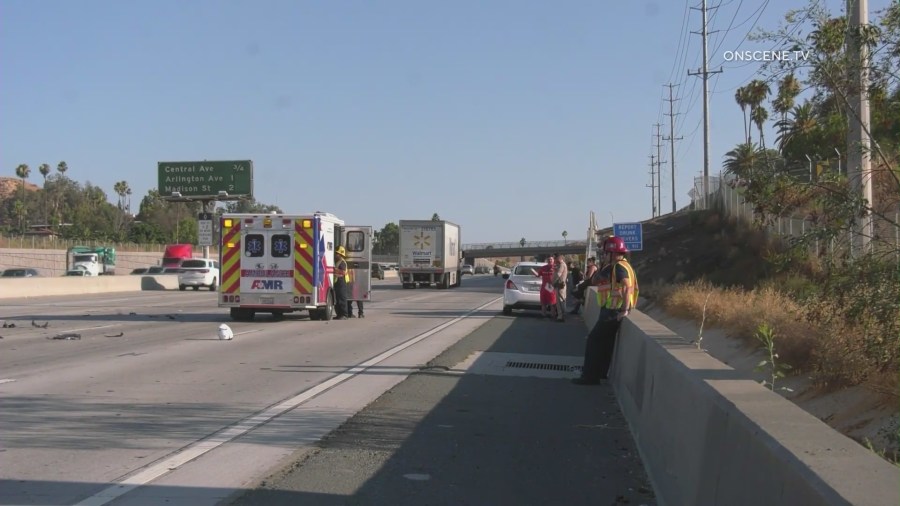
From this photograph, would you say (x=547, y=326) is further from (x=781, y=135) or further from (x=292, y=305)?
(x=781, y=135)

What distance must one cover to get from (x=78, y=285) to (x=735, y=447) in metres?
40.0

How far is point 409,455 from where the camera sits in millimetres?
7457

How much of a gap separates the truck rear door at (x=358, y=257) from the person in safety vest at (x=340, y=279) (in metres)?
0.40

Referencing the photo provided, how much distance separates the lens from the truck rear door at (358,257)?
23.2 m

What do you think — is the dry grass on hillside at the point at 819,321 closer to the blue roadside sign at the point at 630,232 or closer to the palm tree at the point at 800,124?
the palm tree at the point at 800,124

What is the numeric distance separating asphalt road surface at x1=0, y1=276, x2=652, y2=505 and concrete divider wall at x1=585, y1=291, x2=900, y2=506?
0.66 m

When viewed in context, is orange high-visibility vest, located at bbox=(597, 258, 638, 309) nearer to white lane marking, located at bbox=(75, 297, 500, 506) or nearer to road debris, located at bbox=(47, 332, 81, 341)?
white lane marking, located at bbox=(75, 297, 500, 506)

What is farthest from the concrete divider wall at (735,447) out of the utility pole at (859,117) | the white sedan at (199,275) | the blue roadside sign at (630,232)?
the white sedan at (199,275)

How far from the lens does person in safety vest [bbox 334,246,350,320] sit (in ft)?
73.4

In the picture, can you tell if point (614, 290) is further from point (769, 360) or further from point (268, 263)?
point (268, 263)

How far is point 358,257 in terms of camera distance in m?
23.3

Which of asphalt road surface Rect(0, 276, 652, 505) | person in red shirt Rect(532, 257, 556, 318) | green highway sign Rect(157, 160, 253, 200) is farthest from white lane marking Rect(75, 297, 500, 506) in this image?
green highway sign Rect(157, 160, 253, 200)

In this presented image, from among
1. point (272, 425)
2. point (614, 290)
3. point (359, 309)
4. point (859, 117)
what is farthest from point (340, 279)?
point (859, 117)

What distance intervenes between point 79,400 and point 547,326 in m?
14.5
